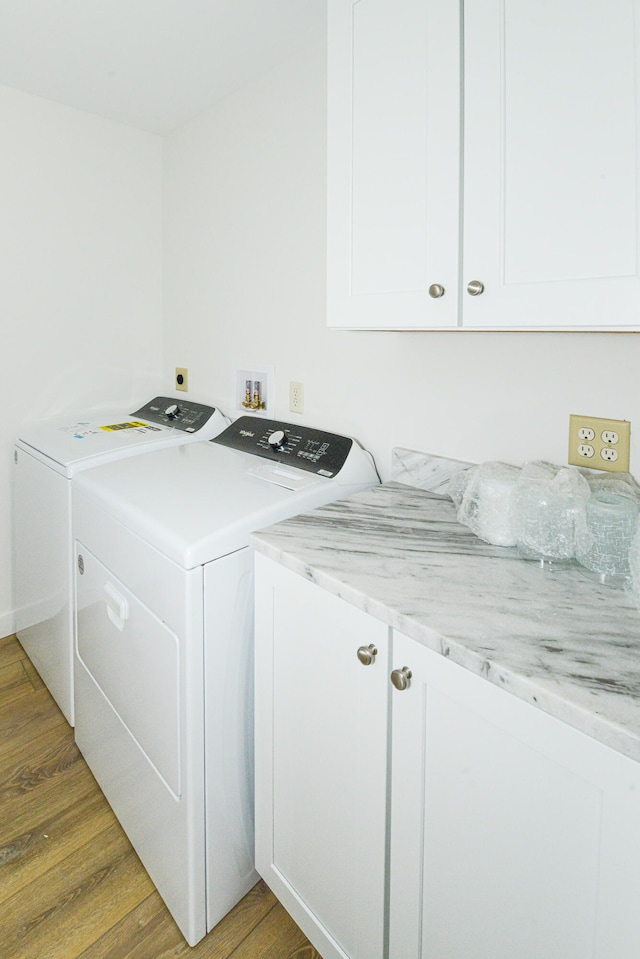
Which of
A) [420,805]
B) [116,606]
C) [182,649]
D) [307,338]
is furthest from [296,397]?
[420,805]

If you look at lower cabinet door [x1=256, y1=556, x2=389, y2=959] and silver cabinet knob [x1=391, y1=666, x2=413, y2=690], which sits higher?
silver cabinet knob [x1=391, y1=666, x2=413, y2=690]

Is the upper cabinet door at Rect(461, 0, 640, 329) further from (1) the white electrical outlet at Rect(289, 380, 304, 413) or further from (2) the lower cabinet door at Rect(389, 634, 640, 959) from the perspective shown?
(1) the white electrical outlet at Rect(289, 380, 304, 413)

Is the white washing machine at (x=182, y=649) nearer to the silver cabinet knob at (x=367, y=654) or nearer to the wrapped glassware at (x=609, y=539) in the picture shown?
the silver cabinet knob at (x=367, y=654)

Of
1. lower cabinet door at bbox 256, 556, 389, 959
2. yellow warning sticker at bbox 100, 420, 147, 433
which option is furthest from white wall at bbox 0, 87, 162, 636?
lower cabinet door at bbox 256, 556, 389, 959

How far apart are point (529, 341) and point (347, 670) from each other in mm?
847

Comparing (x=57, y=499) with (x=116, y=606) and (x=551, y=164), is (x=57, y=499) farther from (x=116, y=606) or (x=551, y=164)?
(x=551, y=164)

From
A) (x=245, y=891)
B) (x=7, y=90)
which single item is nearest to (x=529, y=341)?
(x=245, y=891)

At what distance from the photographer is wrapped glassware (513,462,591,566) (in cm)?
109

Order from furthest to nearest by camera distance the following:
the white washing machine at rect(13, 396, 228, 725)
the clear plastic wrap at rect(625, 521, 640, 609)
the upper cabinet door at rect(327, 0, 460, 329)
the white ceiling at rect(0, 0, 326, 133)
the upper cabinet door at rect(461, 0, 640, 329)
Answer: the white washing machine at rect(13, 396, 228, 725) < the white ceiling at rect(0, 0, 326, 133) < the upper cabinet door at rect(327, 0, 460, 329) < the clear plastic wrap at rect(625, 521, 640, 609) < the upper cabinet door at rect(461, 0, 640, 329)

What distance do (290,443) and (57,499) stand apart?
77 cm

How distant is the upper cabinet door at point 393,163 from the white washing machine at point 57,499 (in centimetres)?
101

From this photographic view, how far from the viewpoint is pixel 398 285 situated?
46.8 inches

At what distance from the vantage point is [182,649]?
1217mm

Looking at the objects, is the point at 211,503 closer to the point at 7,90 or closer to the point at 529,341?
the point at 529,341
